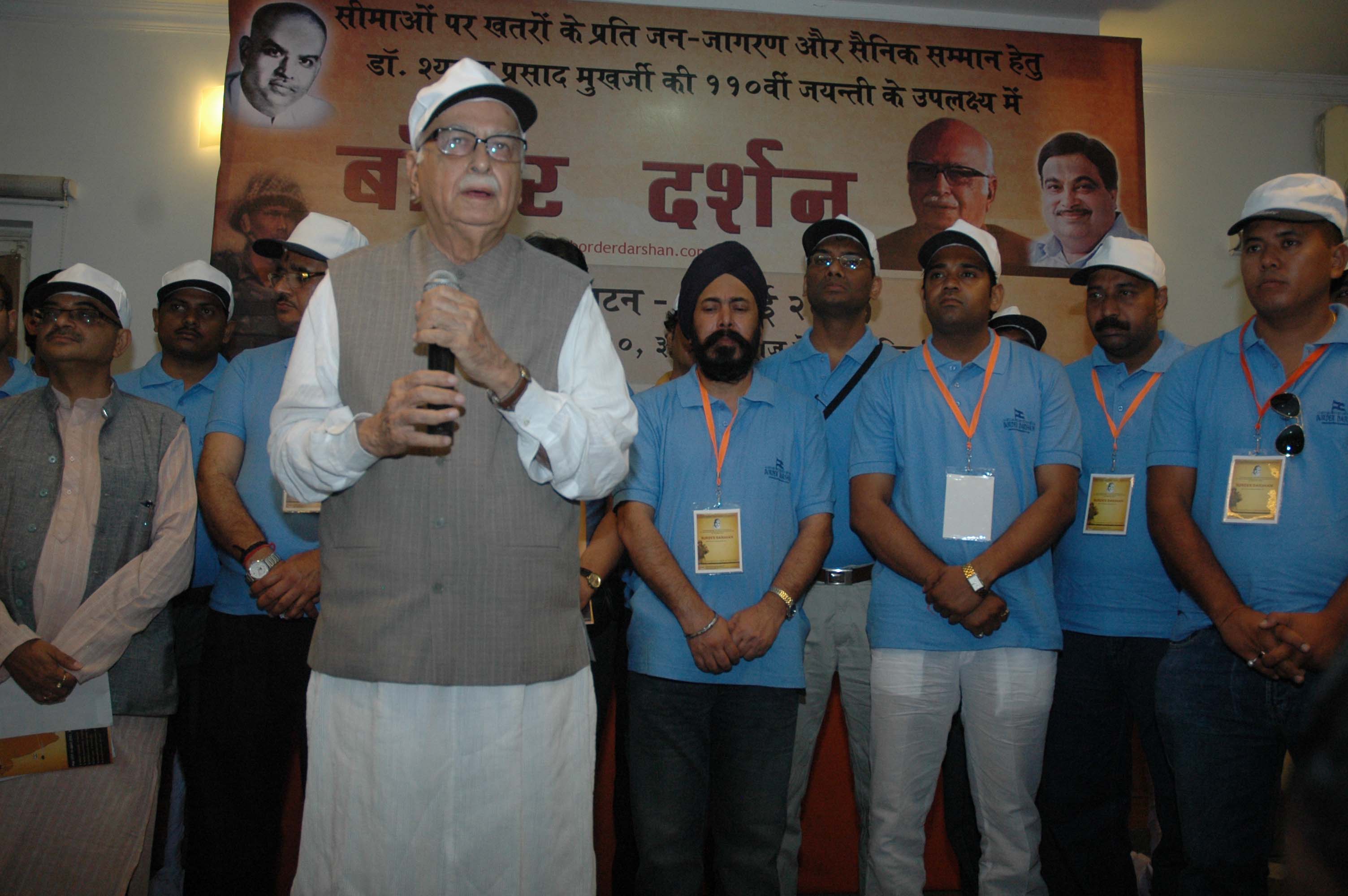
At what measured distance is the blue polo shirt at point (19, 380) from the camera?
12.4 feet

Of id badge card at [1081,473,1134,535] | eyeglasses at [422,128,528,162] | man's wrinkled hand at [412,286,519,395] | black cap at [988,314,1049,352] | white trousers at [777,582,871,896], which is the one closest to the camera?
man's wrinkled hand at [412,286,519,395]

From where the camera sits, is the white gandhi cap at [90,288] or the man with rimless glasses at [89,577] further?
the white gandhi cap at [90,288]


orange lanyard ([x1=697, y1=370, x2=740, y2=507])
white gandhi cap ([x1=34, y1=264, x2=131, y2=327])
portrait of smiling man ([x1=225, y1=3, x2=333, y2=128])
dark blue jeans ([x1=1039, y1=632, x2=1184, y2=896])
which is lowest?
dark blue jeans ([x1=1039, y1=632, x2=1184, y2=896])

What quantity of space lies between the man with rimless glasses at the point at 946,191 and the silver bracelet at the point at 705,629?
10.5 ft

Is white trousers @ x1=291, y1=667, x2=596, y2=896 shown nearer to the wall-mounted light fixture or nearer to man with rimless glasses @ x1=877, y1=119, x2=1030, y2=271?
man with rimless glasses @ x1=877, y1=119, x2=1030, y2=271

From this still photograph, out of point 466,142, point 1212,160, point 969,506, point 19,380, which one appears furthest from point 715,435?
point 1212,160

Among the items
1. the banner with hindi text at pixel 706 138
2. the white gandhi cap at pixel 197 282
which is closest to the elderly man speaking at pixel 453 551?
the white gandhi cap at pixel 197 282

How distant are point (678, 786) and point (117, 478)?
1.93 m

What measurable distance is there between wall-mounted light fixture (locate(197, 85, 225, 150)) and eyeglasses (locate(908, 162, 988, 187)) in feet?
13.0

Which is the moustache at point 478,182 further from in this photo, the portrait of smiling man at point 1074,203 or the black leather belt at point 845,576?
the portrait of smiling man at point 1074,203

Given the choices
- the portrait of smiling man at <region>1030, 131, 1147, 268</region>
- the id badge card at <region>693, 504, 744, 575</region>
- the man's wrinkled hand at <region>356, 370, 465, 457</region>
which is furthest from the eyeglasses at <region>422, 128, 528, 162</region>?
the portrait of smiling man at <region>1030, 131, 1147, 268</region>

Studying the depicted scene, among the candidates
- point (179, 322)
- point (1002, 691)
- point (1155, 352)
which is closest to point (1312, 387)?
point (1155, 352)

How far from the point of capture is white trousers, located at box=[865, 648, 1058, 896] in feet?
8.59

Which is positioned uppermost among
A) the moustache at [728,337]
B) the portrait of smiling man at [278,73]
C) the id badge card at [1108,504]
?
the portrait of smiling man at [278,73]
